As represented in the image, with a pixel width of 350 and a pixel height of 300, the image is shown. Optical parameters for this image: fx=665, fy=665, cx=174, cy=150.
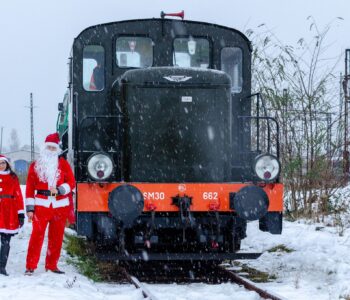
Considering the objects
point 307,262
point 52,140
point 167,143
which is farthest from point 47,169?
point 307,262

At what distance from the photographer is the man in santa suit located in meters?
7.25

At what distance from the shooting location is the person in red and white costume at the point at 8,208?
23.5ft

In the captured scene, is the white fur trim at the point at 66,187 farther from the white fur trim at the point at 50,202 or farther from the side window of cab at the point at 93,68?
the side window of cab at the point at 93,68

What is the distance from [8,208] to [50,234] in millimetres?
563

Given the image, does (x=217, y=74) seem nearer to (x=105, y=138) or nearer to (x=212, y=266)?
(x=105, y=138)

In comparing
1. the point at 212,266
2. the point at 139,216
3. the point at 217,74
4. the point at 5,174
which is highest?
the point at 217,74

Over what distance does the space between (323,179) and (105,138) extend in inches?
227

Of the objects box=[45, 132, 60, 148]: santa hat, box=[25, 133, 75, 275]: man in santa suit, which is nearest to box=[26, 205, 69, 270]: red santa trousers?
box=[25, 133, 75, 275]: man in santa suit

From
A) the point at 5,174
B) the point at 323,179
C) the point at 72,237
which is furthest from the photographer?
the point at 323,179

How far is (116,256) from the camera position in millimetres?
7402

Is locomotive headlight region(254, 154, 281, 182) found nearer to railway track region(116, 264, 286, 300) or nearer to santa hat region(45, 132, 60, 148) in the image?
railway track region(116, 264, 286, 300)

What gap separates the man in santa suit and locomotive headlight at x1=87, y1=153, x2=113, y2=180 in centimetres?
29

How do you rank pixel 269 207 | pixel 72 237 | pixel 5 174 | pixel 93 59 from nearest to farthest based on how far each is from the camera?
1. pixel 5 174
2. pixel 269 207
3. pixel 93 59
4. pixel 72 237

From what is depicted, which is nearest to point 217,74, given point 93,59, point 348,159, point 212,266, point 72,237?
point 93,59
